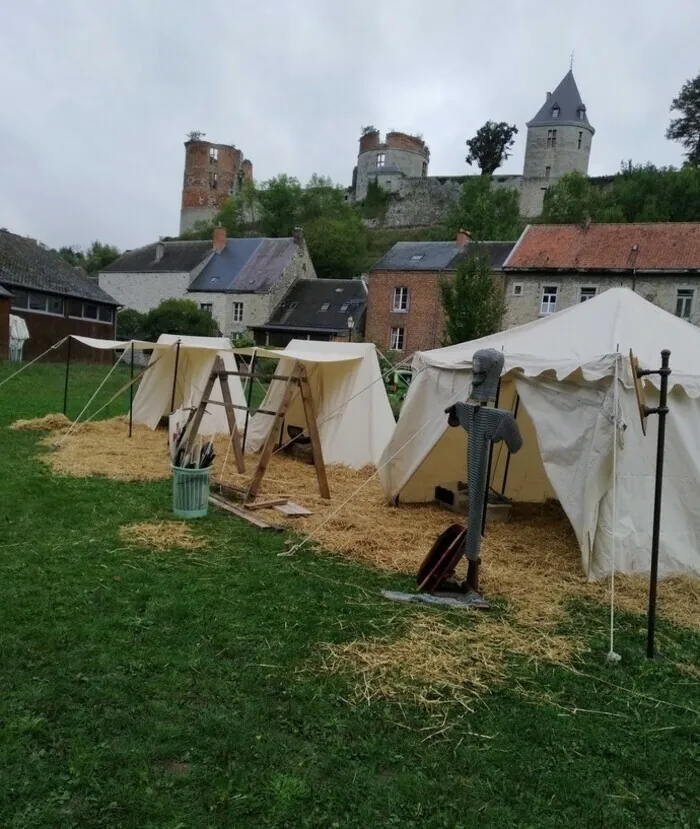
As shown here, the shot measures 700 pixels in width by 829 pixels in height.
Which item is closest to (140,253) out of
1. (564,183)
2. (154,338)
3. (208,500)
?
(154,338)

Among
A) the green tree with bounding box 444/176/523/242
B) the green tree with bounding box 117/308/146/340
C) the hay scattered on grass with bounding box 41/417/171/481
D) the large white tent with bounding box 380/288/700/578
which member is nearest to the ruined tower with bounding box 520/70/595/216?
the green tree with bounding box 444/176/523/242

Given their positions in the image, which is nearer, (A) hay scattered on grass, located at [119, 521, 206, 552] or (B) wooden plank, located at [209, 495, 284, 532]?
(A) hay scattered on grass, located at [119, 521, 206, 552]

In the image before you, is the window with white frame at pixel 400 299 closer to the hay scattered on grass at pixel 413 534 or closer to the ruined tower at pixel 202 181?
the hay scattered on grass at pixel 413 534

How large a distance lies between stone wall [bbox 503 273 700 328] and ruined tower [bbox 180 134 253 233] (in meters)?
41.4

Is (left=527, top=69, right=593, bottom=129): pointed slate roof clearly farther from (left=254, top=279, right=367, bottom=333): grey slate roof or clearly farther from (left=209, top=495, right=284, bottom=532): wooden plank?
(left=209, top=495, right=284, bottom=532): wooden plank

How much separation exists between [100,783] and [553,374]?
173 inches

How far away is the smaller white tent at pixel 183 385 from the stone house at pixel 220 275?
22566 millimetres

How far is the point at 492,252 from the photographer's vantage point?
30.2 metres

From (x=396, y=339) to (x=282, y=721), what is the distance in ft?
96.3

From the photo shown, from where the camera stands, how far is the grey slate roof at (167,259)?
122ft

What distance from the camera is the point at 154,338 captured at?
32.8 m

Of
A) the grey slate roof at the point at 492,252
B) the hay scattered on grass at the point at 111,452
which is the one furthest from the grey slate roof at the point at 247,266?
the hay scattered on grass at the point at 111,452

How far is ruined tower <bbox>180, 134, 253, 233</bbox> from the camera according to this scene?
6222cm

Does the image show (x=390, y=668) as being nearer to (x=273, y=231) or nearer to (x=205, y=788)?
(x=205, y=788)
